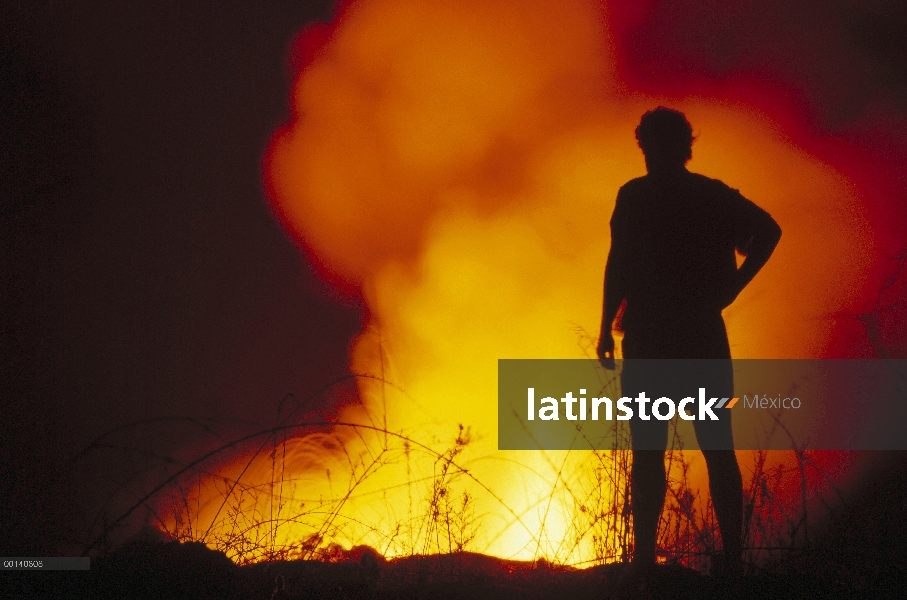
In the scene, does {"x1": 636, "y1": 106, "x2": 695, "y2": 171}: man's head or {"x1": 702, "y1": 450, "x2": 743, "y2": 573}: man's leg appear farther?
{"x1": 636, "y1": 106, "x2": 695, "y2": 171}: man's head

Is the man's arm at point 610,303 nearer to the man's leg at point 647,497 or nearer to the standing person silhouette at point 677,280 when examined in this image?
the standing person silhouette at point 677,280

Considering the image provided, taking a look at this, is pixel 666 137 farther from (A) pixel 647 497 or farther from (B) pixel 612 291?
(A) pixel 647 497

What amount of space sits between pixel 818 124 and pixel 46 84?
5.44 meters

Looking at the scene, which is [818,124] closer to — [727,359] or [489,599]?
[727,359]

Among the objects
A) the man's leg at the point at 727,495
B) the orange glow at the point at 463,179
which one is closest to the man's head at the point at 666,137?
the man's leg at the point at 727,495

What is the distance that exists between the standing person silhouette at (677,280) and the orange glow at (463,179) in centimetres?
220

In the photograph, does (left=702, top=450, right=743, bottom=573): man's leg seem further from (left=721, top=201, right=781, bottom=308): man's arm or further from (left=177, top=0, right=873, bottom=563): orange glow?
(left=177, top=0, right=873, bottom=563): orange glow

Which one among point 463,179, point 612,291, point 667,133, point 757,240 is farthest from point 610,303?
point 463,179

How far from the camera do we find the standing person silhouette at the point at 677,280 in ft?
7.23

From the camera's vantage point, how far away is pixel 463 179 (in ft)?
15.4

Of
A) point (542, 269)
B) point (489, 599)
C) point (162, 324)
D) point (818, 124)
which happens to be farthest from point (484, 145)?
point (489, 599)

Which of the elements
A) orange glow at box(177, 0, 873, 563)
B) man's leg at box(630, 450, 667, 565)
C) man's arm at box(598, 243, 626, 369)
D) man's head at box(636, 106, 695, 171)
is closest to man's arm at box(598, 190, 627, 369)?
man's arm at box(598, 243, 626, 369)

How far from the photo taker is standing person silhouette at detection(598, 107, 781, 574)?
86.8 inches

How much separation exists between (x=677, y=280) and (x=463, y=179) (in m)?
2.68
